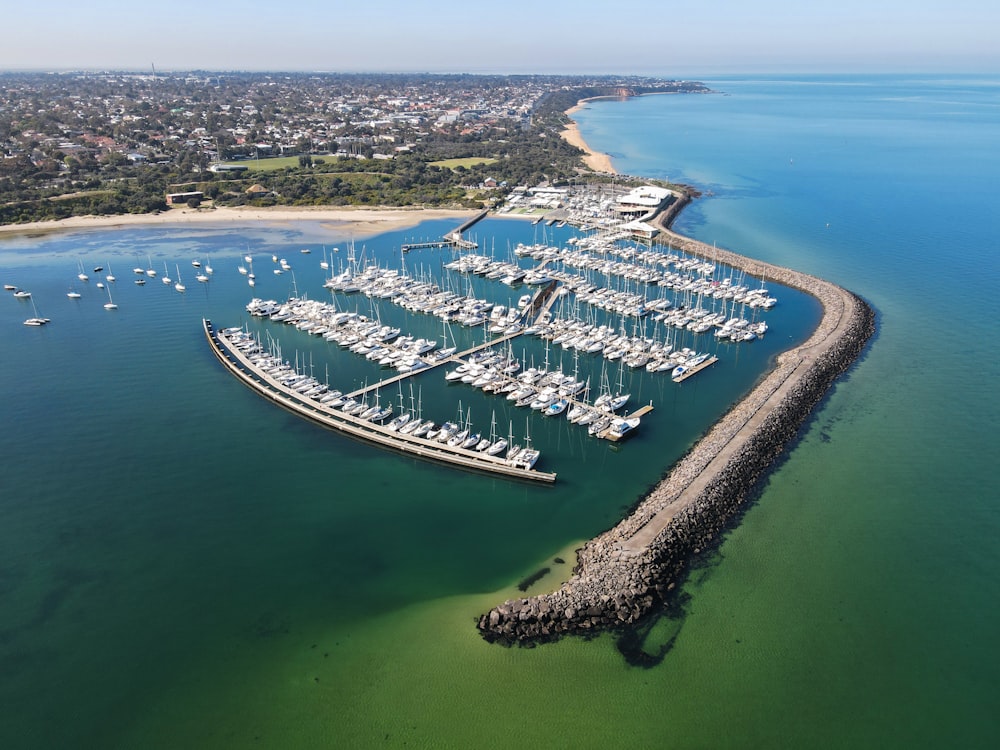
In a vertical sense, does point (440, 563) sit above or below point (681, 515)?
below

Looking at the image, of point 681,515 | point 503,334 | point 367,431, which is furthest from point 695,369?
point 367,431

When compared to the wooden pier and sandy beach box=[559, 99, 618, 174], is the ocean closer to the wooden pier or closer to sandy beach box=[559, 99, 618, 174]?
the wooden pier

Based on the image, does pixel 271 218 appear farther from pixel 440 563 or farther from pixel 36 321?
pixel 440 563

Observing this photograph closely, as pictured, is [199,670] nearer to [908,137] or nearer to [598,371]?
[598,371]

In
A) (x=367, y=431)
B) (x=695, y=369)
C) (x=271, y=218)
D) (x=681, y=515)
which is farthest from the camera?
(x=271, y=218)

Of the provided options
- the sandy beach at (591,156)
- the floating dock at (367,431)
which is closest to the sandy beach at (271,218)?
the sandy beach at (591,156)

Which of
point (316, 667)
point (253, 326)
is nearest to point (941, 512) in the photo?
point (316, 667)
